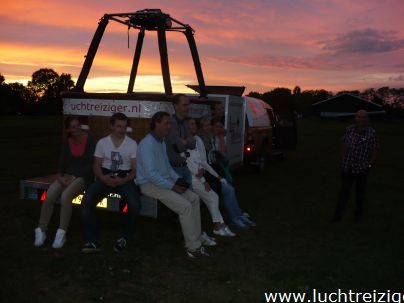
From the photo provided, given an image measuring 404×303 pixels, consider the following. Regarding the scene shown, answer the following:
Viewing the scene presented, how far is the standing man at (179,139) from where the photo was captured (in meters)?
6.12

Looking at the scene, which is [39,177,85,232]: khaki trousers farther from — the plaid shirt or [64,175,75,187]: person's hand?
the plaid shirt

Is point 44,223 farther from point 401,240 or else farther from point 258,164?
point 258,164

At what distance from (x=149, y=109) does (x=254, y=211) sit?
10.3 ft

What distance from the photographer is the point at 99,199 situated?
5758mm

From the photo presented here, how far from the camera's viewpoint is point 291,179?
12.3 metres

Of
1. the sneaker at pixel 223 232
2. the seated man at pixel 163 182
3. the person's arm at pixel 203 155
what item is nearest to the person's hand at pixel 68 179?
the seated man at pixel 163 182

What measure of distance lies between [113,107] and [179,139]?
121cm

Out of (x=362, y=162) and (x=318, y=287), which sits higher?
(x=362, y=162)

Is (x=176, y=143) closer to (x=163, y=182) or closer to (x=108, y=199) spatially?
(x=163, y=182)

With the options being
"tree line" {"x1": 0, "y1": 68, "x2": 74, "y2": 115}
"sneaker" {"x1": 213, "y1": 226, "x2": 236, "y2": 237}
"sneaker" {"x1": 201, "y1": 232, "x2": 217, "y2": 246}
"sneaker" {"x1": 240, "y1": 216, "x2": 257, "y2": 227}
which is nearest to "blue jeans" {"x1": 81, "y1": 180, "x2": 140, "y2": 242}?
"sneaker" {"x1": 201, "y1": 232, "x2": 217, "y2": 246}

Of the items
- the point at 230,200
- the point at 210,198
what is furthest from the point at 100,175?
the point at 230,200

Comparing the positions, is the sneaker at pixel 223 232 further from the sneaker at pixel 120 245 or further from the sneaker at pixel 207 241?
the sneaker at pixel 120 245

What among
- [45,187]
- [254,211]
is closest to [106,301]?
[45,187]

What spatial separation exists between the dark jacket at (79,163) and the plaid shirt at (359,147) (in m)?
4.23
